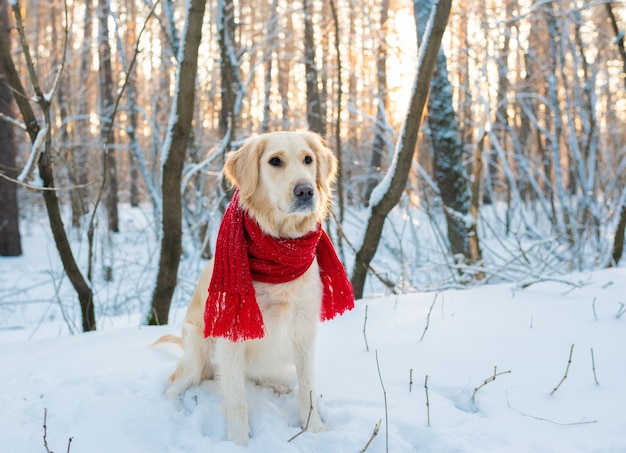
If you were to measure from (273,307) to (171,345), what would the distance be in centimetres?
84

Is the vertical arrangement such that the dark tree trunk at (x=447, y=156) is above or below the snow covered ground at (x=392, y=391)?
above

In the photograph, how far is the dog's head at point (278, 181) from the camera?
2.11 meters

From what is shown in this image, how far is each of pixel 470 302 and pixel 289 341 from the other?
1.56m

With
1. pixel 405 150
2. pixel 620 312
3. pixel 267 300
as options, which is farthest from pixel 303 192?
pixel 620 312

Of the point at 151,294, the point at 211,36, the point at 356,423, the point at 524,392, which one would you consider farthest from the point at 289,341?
the point at 211,36

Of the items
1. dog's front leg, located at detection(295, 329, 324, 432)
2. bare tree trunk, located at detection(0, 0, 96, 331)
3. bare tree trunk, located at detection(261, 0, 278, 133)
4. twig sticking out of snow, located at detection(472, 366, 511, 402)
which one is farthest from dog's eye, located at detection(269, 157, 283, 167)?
bare tree trunk, located at detection(261, 0, 278, 133)

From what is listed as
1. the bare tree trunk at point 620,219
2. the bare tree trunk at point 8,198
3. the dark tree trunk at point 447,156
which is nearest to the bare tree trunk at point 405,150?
the dark tree trunk at point 447,156

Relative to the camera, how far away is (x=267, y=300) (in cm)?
210

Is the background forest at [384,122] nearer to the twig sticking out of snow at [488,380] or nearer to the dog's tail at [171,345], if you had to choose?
the dog's tail at [171,345]

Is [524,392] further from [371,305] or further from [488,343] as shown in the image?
[371,305]

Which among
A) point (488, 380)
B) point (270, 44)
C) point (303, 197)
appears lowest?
point (488, 380)

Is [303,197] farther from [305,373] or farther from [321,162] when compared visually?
[305,373]

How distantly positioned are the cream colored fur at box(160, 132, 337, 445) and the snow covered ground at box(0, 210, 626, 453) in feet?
0.30

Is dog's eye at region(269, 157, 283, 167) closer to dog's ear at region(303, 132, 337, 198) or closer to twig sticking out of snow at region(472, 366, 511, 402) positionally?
dog's ear at region(303, 132, 337, 198)
